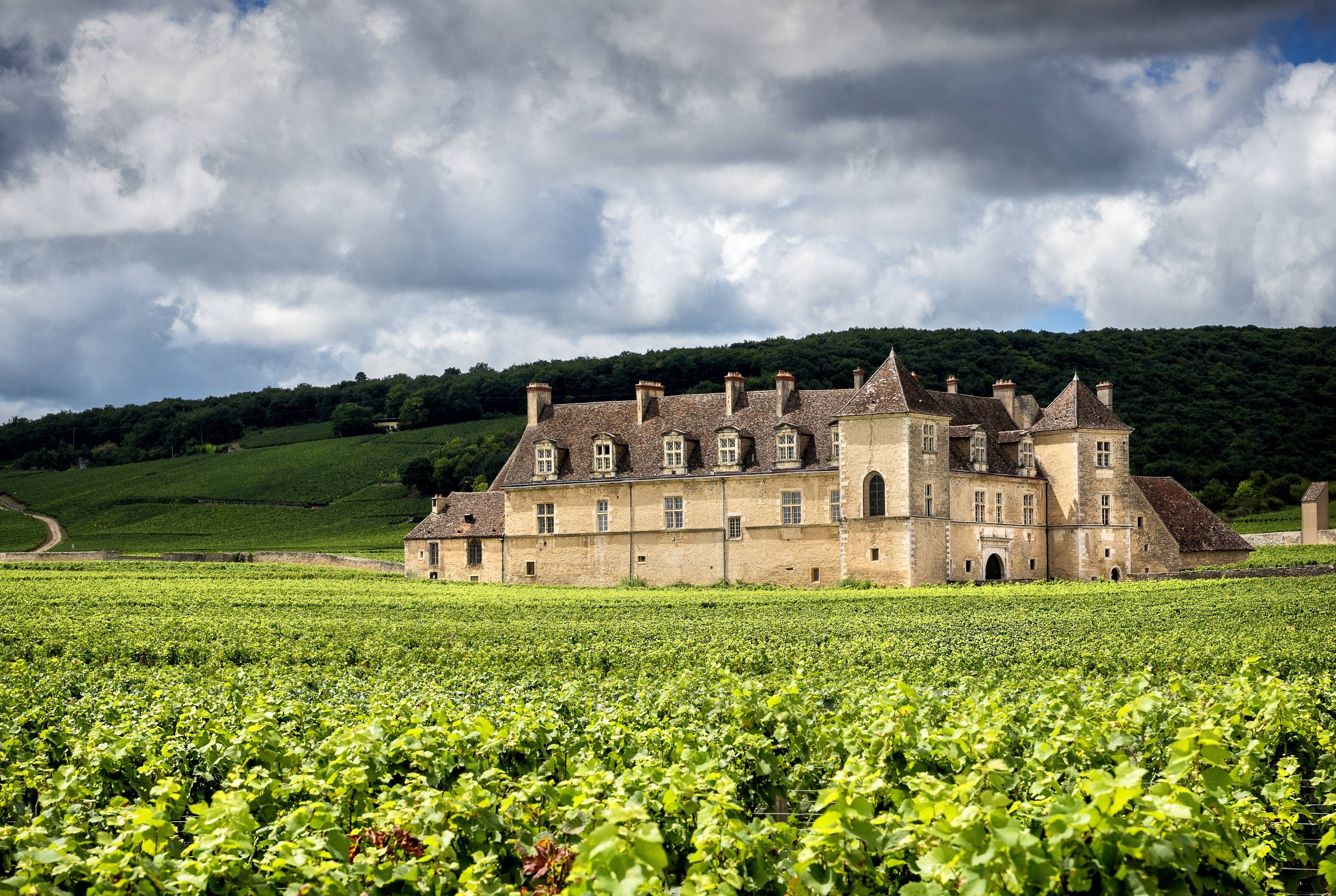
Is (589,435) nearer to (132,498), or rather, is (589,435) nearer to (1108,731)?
(1108,731)

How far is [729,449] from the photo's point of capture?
213ft

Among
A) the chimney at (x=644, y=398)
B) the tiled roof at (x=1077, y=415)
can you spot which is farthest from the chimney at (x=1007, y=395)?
the chimney at (x=644, y=398)

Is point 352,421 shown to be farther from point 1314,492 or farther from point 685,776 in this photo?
point 685,776

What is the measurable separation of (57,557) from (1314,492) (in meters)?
83.0

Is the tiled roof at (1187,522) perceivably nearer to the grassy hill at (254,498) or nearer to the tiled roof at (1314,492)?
the tiled roof at (1314,492)

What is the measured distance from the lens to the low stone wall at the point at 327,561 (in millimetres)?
77375

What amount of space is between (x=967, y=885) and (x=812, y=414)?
58931mm

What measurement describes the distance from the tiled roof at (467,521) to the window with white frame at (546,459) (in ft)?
10.2

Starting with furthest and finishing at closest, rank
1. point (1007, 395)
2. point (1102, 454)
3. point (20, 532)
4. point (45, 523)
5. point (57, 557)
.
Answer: point (45, 523) → point (20, 532) → point (57, 557) → point (1007, 395) → point (1102, 454)

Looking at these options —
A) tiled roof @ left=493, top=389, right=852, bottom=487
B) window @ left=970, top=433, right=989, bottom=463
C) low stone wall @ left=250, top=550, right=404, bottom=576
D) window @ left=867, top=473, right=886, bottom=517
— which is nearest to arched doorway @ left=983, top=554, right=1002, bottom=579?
window @ left=970, top=433, right=989, bottom=463

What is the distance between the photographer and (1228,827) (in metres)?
7.93

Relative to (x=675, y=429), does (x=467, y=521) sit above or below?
below

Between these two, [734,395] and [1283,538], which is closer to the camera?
[734,395]

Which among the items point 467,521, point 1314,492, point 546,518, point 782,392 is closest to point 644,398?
point 782,392
